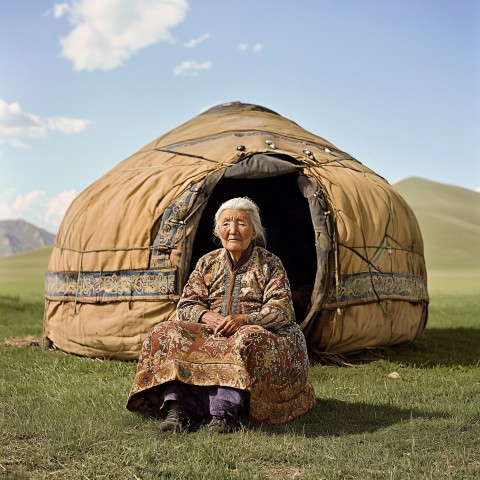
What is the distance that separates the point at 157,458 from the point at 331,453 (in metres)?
0.80

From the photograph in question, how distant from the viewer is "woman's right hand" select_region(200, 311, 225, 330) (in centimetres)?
424

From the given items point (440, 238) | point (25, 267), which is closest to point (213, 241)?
point (25, 267)

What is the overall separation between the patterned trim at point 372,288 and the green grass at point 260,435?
61cm

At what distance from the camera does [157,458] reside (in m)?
3.54

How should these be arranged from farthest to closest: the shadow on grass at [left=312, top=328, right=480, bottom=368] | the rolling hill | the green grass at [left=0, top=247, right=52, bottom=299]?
the rolling hill → the green grass at [left=0, top=247, right=52, bottom=299] → the shadow on grass at [left=312, top=328, right=480, bottom=368]

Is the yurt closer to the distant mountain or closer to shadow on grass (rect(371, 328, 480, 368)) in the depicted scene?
shadow on grass (rect(371, 328, 480, 368))

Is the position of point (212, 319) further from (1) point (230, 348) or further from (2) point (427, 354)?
(2) point (427, 354)

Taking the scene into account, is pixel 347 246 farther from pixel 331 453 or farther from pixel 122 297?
pixel 331 453

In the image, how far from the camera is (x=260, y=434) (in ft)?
13.0

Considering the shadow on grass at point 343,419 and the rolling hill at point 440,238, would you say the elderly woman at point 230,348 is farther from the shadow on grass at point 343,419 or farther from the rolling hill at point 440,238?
the rolling hill at point 440,238

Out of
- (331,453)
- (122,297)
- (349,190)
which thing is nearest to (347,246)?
(349,190)

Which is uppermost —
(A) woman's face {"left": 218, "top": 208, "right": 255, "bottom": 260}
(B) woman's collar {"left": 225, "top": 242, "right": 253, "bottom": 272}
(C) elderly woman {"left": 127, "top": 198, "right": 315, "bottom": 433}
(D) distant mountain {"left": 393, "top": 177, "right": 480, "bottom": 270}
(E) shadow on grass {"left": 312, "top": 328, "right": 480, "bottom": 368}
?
(D) distant mountain {"left": 393, "top": 177, "right": 480, "bottom": 270}

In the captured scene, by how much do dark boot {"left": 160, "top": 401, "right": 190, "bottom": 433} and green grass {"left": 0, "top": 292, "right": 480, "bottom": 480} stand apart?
0.20 ft

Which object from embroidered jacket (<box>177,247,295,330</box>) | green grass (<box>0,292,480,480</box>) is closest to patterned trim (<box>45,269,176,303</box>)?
green grass (<box>0,292,480,480</box>)
